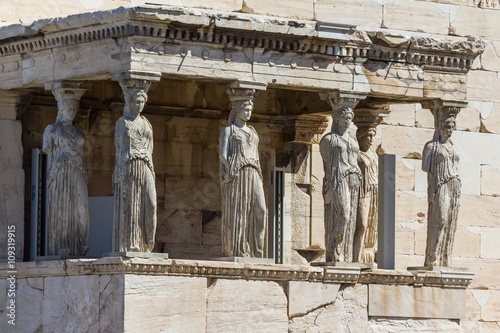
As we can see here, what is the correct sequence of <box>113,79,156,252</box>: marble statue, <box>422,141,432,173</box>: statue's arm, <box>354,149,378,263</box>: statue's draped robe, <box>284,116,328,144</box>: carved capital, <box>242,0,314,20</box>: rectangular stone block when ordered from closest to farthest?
<box>113,79,156,252</box>: marble statue → <box>422,141,432,173</box>: statue's arm → <box>354,149,378,263</box>: statue's draped robe → <box>242,0,314,20</box>: rectangular stone block → <box>284,116,328,144</box>: carved capital

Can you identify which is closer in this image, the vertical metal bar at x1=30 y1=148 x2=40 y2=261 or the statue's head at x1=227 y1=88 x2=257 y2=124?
the statue's head at x1=227 y1=88 x2=257 y2=124

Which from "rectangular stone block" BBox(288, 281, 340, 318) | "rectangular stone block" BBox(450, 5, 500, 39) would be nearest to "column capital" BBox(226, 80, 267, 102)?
"rectangular stone block" BBox(288, 281, 340, 318)

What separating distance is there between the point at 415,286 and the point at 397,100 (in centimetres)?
199

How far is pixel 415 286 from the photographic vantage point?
715 inches

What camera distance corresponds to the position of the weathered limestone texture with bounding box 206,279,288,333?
16.8 m

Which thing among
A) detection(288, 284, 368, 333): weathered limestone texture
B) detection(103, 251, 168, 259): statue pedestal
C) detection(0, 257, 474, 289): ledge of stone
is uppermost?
detection(103, 251, 168, 259): statue pedestal

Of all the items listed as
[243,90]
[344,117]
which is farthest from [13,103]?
[344,117]

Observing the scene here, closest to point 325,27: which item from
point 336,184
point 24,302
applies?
point 336,184

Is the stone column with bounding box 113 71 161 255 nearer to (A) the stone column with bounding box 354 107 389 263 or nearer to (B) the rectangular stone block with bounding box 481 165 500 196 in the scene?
(A) the stone column with bounding box 354 107 389 263

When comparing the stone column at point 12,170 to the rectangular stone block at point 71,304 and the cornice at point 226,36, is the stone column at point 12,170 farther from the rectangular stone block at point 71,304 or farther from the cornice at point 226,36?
the rectangular stone block at point 71,304

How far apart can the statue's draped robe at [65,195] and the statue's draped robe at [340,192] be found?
95.8 inches

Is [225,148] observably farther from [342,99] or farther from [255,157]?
[342,99]

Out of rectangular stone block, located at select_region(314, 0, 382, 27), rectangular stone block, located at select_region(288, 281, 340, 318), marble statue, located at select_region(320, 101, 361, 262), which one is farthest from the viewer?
rectangular stone block, located at select_region(314, 0, 382, 27)

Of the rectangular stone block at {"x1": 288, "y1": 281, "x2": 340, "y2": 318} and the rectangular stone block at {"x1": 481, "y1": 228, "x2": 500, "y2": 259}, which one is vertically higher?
the rectangular stone block at {"x1": 481, "y1": 228, "x2": 500, "y2": 259}
